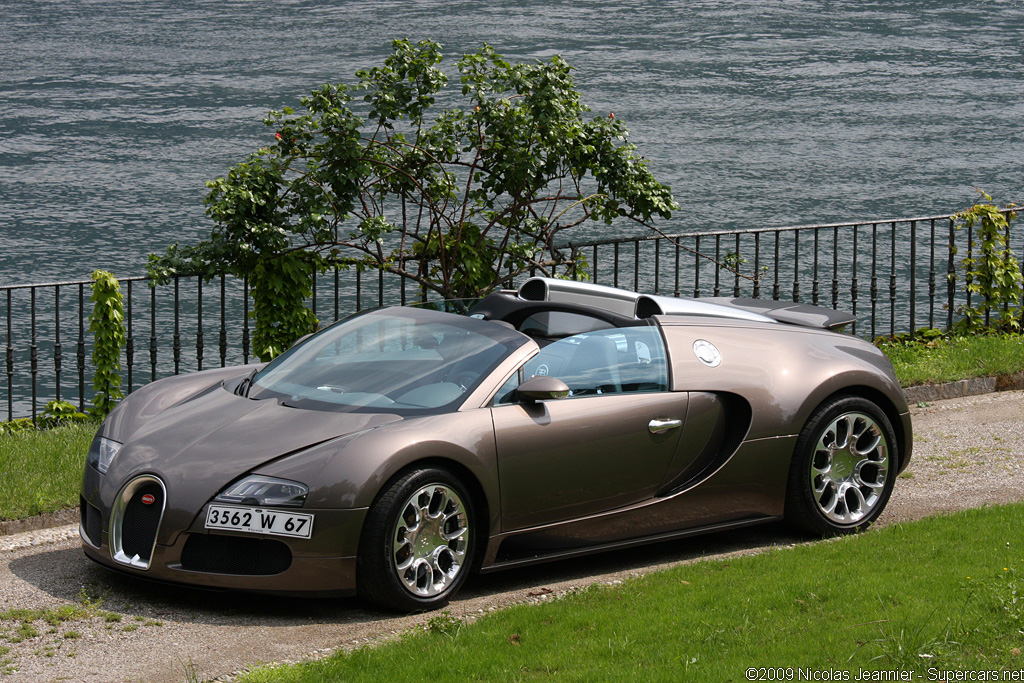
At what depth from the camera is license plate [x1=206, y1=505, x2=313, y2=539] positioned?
4898 mm

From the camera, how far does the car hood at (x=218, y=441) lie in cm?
502

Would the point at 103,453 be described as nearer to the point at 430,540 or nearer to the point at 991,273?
the point at 430,540

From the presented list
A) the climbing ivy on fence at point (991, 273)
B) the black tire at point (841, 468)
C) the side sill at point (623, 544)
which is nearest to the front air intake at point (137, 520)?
the side sill at point (623, 544)

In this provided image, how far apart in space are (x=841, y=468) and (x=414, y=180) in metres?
4.79

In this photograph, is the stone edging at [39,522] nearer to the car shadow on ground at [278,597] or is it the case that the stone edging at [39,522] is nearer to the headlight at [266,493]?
the car shadow on ground at [278,597]

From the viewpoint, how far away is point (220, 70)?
4331cm

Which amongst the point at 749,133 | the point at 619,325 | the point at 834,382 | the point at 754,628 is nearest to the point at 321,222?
the point at 619,325

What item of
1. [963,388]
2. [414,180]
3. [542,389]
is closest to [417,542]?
[542,389]

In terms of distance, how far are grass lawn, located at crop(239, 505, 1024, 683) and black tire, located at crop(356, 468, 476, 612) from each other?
174 mm

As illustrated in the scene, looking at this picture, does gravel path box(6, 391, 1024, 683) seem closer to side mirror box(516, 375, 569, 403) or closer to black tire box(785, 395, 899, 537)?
black tire box(785, 395, 899, 537)

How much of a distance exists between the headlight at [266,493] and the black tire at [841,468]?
2.62 metres

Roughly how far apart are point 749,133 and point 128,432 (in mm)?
32789

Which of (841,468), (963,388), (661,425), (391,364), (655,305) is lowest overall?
(963,388)

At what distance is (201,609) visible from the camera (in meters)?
5.13
